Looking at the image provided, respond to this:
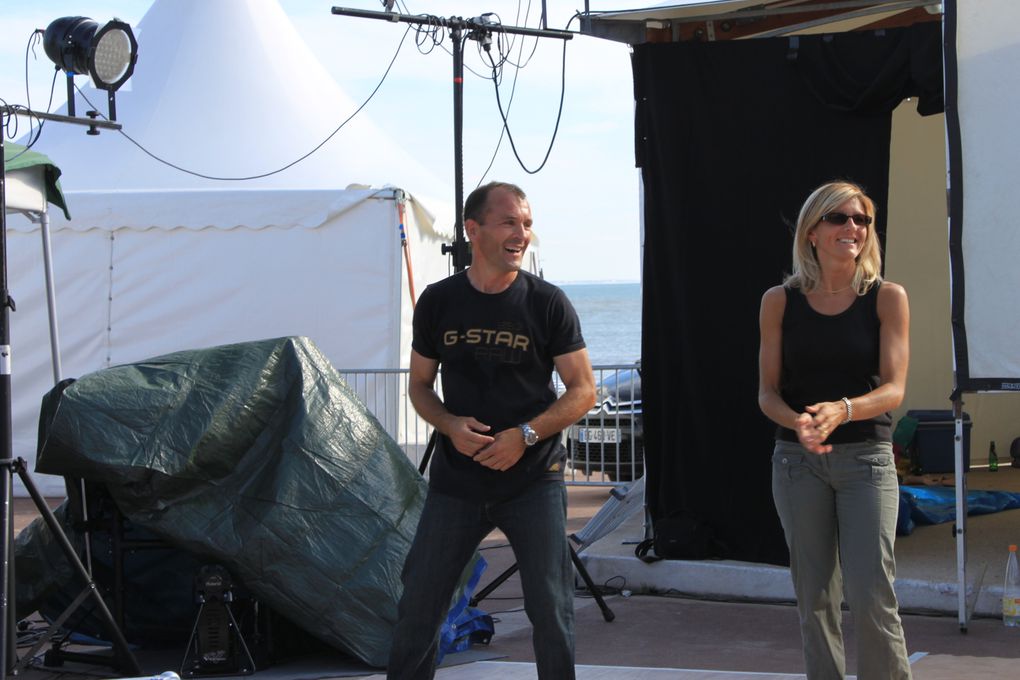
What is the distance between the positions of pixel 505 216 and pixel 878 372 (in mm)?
1293

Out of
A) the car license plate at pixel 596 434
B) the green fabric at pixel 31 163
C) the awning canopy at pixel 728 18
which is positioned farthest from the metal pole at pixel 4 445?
the car license plate at pixel 596 434

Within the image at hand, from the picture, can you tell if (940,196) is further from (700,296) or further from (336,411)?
(336,411)

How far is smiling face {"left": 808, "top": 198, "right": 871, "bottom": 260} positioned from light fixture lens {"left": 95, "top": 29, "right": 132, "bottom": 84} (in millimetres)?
3494

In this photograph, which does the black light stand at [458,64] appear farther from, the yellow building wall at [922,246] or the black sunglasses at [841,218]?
the yellow building wall at [922,246]

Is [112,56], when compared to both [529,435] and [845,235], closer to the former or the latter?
[529,435]

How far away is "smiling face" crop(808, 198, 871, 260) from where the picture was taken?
4.02m

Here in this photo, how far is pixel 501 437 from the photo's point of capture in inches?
153

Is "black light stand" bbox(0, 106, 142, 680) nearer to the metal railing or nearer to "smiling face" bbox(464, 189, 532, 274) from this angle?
"smiling face" bbox(464, 189, 532, 274)

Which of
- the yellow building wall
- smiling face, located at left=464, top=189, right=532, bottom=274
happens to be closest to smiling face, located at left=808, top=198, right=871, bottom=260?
smiling face, located at left=464, top=189, right=532, bottom=274

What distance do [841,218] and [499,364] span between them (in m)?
1.20

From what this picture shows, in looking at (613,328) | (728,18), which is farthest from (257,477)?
(613,328)

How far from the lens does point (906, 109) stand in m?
9.30

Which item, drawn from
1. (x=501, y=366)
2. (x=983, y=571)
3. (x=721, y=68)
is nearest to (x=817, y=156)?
(x=721, y=68)

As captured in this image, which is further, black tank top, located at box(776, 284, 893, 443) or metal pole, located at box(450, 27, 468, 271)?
metal pole, located at box(450, 27, 468, 271)
